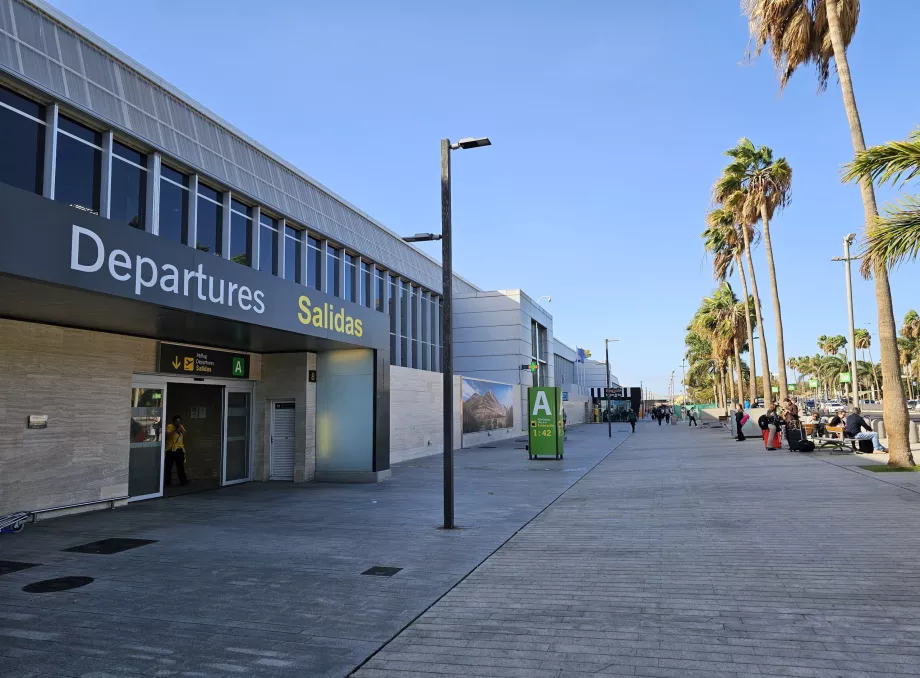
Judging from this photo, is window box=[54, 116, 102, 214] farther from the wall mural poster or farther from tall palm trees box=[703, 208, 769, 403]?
tall palm trees box=[703, 208, 769, 403]

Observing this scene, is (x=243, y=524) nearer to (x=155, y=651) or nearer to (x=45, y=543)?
(x=45, y=543)

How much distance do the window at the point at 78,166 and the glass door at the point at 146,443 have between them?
3912mm

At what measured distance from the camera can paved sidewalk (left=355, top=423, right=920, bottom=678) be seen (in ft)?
14.6

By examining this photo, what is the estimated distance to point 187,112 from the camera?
16516 millimetres

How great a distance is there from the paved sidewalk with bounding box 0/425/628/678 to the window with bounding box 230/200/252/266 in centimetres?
797

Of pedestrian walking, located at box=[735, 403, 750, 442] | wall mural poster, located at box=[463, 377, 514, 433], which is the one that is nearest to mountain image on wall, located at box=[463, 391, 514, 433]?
wall mural poster, located at box=[463, 377, 514, 433]

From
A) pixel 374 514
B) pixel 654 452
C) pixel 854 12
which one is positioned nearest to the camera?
pixel 374 514

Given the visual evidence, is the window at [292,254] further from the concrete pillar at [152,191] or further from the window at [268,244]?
the concrete pillar at [152,191]

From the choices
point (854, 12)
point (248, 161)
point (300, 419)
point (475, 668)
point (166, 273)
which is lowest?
point (475, 668)

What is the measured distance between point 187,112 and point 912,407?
81052 mm

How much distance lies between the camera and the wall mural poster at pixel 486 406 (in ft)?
96.4

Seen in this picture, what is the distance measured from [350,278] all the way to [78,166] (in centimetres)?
1248

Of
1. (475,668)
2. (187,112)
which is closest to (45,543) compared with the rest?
(475,668)

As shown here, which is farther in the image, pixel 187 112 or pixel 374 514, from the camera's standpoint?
pixel 187 112
